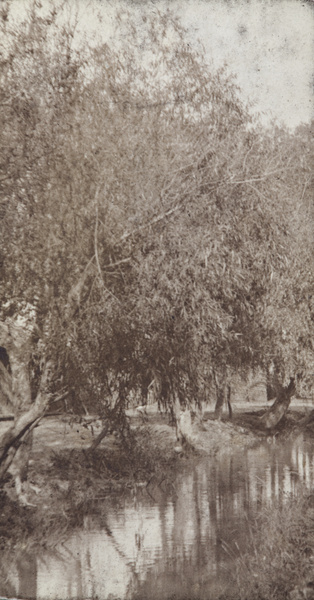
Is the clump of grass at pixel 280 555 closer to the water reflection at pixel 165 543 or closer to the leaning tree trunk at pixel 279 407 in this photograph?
the water reflection at pixel 165 543

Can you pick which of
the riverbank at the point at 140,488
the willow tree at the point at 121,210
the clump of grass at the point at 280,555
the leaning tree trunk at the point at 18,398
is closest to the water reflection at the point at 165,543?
the riverbank at the point at 140,488

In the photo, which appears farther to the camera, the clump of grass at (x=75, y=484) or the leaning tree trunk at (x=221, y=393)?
the leaning tree trunk at (x=221, y=393)

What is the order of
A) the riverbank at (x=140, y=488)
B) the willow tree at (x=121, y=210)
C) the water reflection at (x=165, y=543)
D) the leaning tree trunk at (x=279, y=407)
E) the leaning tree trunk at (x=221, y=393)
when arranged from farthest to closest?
the leaning tree trunk at (x=279, y=407)
the leaning tree trunk at (x=221, y=393)
the willow tree at (x=121, y=210)
the riverbank at (x=140, y=488)
the water reflection at (x=165, y=543)

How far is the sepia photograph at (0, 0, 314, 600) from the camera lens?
4.72 metres

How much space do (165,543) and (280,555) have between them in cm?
83

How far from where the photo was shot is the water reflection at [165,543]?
449 centimetres

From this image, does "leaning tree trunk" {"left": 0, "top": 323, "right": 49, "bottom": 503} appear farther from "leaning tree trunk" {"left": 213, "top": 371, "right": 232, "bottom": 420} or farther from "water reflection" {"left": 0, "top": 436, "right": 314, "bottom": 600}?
"leaning tree trunk" {"left": 213, "top": 371, "right": 232, "bottom": 420}

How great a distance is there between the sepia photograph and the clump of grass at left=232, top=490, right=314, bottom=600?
0.01 m

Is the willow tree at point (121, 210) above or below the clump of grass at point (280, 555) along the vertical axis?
above

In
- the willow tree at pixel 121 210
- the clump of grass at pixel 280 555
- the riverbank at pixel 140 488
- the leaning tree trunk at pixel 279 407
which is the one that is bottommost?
the clump of grass at pixel 280 555

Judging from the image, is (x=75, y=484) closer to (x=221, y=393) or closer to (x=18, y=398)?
(x=18, y=398)

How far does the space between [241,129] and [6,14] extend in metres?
1.97

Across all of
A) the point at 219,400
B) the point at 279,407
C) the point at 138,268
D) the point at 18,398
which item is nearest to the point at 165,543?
the point at 219,400

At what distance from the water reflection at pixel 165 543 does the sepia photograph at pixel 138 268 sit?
1 centimetres
